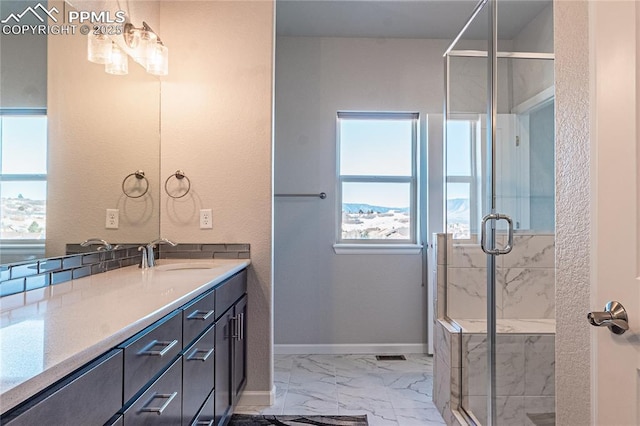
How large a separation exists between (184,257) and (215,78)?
1.14 m

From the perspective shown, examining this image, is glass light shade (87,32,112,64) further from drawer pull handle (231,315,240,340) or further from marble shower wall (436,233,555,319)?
marble shower wall (436,233,555,319)

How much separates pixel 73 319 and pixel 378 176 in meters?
2.87

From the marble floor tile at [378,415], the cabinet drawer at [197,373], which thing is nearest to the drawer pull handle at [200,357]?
the cabinet drawer at [197,373]

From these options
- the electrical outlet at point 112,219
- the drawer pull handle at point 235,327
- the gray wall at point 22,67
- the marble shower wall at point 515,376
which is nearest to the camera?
the gray wall at point 22,67

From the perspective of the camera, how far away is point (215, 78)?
2.49 m

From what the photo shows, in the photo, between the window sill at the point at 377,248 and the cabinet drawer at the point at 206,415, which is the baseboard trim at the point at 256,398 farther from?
the window sill at the point at 377,248

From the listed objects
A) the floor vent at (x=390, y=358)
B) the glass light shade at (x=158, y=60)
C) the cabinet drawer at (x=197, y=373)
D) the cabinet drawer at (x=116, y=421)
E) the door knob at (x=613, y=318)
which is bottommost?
the floor vent at (x=390, y=358)

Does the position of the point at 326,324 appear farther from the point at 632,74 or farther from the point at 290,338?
the point at 632,74

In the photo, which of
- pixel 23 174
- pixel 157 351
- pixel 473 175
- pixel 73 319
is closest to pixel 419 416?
pixel 473 175

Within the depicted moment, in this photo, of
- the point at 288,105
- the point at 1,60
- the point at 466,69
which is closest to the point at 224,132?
the point at 288,105

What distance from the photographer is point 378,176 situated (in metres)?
3.54

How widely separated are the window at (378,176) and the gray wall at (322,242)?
6.2 inches

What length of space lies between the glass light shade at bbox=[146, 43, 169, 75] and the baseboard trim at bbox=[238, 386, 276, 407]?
Result: 1.99 m

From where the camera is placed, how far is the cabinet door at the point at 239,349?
6.89 feet
